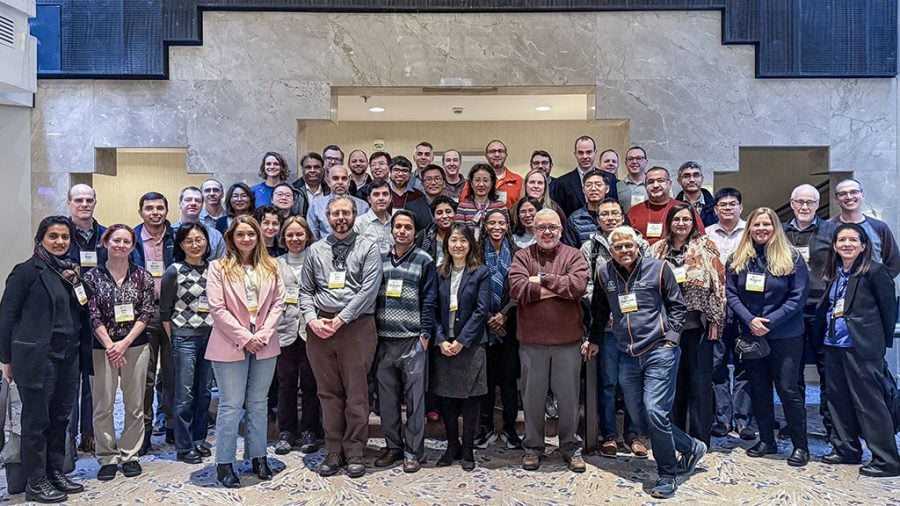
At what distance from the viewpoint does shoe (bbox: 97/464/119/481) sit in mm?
3875

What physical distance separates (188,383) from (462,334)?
166cm

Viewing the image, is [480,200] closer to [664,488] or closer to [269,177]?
[269,177]

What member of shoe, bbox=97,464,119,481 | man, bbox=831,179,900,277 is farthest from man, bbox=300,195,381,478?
man, bbox=831,179,900,277

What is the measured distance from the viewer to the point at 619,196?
5250 millimetres

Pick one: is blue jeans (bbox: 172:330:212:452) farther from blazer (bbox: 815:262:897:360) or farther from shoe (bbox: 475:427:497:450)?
blazer (bbox: 815:262:897:360)

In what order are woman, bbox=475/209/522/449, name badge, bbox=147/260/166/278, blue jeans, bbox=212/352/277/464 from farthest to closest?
name badge, bbox=147/260/166/278 < woman, bbox=475/209/522/449 < blue jeans, bbox=212/352/277/464

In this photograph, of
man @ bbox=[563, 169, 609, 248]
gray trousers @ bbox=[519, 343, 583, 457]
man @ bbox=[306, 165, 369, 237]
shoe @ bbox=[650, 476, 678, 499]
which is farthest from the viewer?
man @ bbox=[306, 165, 369, 237]

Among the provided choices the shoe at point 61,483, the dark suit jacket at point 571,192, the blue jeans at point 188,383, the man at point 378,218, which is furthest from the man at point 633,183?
the shoe at point 61,483

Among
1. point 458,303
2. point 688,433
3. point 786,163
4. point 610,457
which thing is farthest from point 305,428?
point 786,163

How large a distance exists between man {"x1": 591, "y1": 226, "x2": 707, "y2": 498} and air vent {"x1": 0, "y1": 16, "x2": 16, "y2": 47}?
4764 mm

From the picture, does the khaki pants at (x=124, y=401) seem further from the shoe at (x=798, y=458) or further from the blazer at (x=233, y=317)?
the shoe at (x=798, y=458)

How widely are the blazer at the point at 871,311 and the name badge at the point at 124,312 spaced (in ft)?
13.3

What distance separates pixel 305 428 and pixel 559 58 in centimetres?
378

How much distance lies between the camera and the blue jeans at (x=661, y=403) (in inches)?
146
